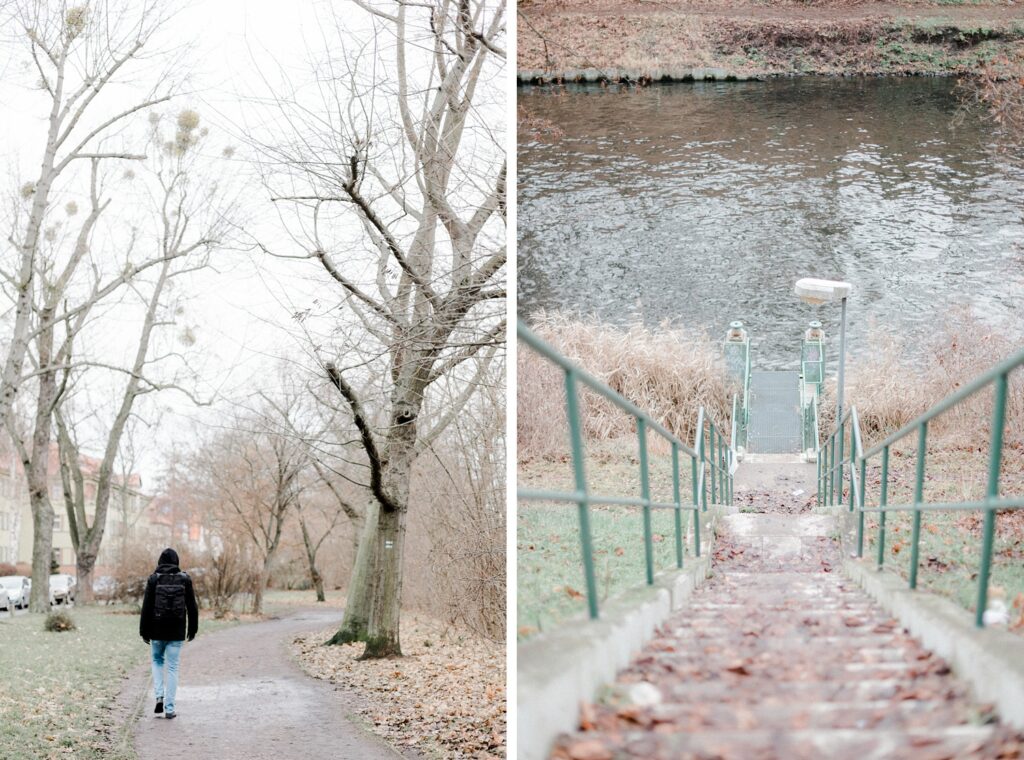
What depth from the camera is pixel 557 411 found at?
556 centimetres

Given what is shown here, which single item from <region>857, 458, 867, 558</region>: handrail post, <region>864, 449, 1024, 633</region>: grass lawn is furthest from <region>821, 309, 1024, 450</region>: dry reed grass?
<region>857, 458, 867, 558</region>: handrail post

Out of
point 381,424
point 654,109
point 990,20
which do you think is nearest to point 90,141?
point 381,424

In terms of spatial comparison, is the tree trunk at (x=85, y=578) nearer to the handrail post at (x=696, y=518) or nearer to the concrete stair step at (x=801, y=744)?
the handrail post at (x=696, y=518)

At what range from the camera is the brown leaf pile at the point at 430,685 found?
4621 millimetres

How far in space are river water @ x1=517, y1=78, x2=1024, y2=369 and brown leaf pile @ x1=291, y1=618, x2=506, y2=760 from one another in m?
2.16

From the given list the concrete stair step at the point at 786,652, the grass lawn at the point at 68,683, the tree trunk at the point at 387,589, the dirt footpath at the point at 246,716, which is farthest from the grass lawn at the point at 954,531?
the grass lawn at the point at 68,683

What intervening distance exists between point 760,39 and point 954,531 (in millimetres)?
4249

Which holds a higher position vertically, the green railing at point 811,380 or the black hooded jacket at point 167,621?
the green railing at point 811,380

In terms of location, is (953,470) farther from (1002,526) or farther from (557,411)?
(557,411)

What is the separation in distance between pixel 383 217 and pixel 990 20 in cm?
470

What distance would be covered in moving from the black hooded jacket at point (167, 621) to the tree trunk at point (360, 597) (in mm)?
1919

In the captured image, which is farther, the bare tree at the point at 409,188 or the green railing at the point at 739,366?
the green railing at the point at 739,366

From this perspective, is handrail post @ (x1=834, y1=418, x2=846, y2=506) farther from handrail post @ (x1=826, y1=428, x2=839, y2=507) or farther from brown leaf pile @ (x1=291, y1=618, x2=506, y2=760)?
brown leaf pile @ (x1=291, y1=618, x2=506, y2=760)

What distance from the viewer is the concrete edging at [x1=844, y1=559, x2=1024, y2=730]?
234 cm
